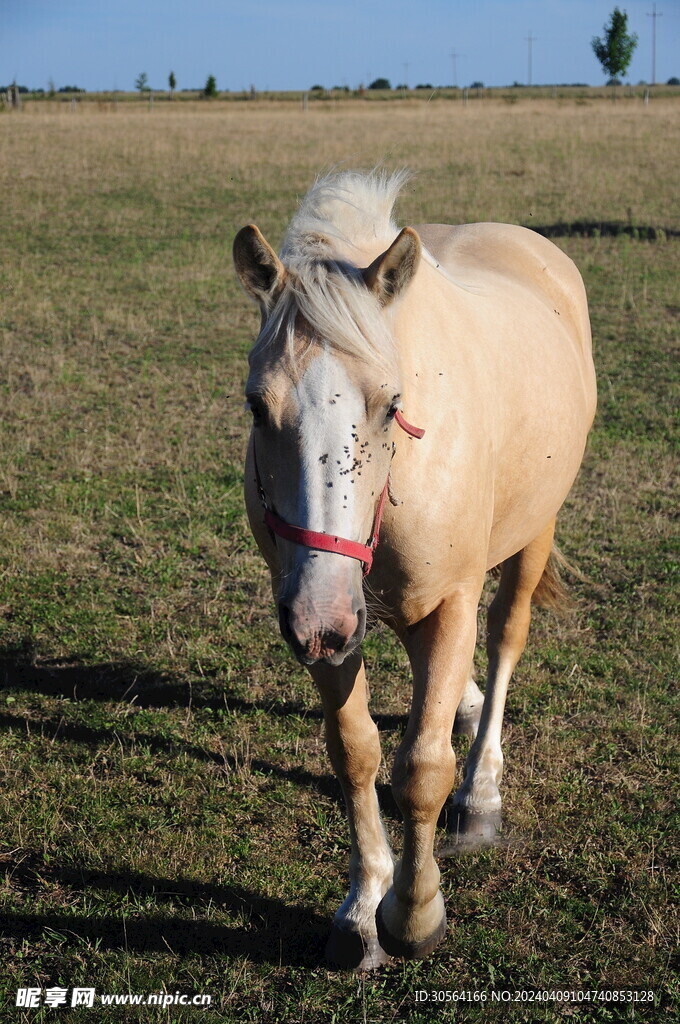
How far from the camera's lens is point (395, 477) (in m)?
2.42

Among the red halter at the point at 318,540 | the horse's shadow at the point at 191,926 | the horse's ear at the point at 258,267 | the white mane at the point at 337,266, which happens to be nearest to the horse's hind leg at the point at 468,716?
the horse's shadow at the point at 191,926

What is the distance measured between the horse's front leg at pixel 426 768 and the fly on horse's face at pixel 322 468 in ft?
1.76

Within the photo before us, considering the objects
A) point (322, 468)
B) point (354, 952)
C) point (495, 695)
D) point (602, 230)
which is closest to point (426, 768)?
point (354, 952)

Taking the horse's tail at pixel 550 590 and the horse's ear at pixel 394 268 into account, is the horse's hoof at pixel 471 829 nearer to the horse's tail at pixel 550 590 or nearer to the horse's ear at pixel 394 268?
the horse's tail at pixel 550 590

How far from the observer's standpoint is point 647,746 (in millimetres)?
3711

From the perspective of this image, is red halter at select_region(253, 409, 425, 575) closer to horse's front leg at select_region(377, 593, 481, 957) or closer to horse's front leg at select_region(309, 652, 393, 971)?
horse's front leg at select_region(377, 593, 481, 957)

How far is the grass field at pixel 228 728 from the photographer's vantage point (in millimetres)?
2754

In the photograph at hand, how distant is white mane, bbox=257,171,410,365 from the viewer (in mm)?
2119

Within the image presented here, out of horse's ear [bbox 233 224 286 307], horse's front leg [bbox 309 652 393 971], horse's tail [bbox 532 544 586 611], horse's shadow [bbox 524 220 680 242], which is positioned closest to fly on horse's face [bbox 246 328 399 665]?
horse's ear [bbox 233 224 286 307]

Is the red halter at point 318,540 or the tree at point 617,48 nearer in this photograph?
the red halter at point 318,540

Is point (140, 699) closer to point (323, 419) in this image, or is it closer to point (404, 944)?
point (404, 944)

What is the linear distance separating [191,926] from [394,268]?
2126mm

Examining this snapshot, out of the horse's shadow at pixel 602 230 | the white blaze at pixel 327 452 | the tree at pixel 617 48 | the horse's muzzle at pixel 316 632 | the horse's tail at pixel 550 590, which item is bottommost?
the horse's tail at pixel 550 590

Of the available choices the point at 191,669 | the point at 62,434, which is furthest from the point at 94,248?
the point at 191,669
